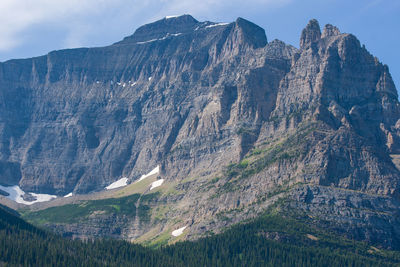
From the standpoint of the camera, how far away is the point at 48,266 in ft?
656

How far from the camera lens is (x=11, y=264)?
195 m

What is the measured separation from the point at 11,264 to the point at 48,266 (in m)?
10.8
